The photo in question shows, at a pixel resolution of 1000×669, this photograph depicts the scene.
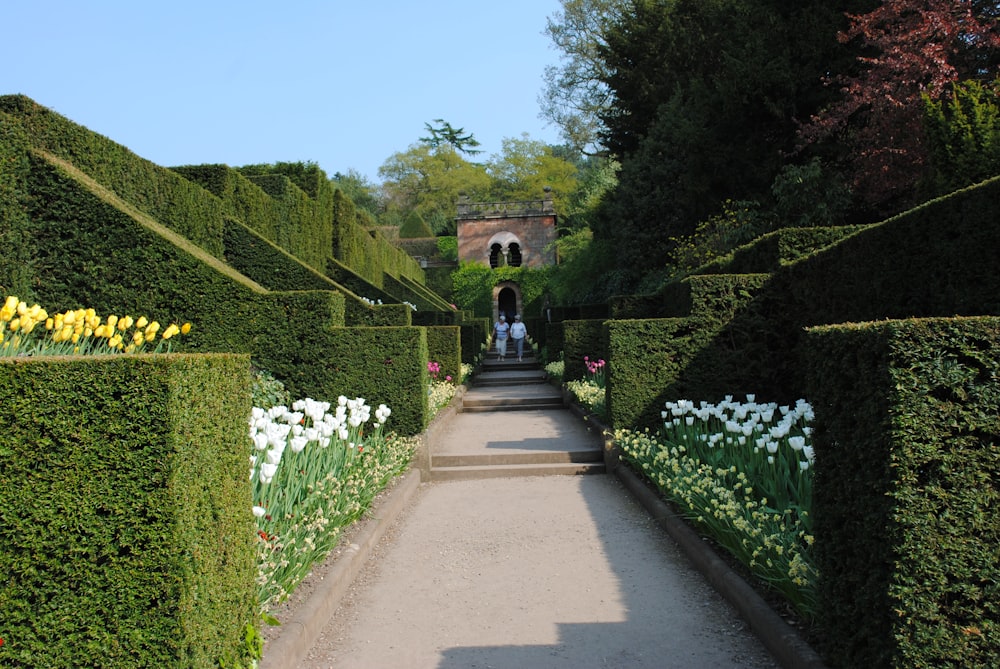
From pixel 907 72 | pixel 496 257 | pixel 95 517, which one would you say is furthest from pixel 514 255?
pixel 95 517

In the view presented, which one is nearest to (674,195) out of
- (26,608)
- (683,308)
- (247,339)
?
(683,308)

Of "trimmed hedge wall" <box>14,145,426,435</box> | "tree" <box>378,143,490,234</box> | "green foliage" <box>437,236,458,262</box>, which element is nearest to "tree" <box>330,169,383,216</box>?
"tree" <box>378,143,490,234</box>

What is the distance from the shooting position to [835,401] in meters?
2.92

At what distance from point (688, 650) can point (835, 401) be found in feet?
4.98

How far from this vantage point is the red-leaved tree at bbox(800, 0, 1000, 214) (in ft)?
40.6

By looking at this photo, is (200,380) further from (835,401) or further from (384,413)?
(384,413)

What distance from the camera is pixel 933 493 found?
2.47 metres

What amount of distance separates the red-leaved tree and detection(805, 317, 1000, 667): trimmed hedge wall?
11569 millimetres

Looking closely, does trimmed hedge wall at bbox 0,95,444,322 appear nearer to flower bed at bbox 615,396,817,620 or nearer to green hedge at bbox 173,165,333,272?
green hedge at bbox 173,165,333,272

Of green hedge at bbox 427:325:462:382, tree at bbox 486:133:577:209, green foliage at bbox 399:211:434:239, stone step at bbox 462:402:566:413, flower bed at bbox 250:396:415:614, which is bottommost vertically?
stone step at bbox 462:402:566:413

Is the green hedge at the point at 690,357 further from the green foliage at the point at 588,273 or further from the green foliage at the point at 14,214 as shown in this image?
the green foliage at the point at 588,273

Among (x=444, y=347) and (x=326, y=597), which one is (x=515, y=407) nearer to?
(x=444, y=347)

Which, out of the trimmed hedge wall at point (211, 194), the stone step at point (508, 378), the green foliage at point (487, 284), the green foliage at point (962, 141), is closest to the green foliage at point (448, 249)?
the green foliage at point (487, 284)

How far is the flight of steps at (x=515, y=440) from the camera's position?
842cm
